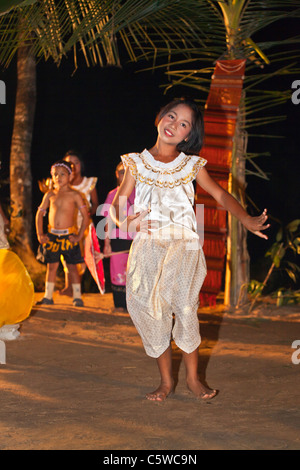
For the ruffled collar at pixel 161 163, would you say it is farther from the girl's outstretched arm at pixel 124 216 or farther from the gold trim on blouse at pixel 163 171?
the girl's outstretched arm at pixel 124 216

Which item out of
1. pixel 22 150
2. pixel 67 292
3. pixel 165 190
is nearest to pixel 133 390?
pixel 165 190

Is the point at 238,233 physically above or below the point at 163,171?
below

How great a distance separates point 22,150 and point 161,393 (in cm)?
550

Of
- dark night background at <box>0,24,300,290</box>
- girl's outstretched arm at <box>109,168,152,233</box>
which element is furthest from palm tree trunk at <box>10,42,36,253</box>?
girl's outstretched arm at <box>109,168,152,233</box>

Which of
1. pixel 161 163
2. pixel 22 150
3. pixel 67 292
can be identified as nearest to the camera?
pixel 161 163

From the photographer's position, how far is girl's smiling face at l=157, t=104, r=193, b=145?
3.92m

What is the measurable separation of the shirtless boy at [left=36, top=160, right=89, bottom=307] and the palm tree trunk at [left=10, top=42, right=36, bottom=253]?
1.37 m

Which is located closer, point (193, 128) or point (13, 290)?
point (193, 128)

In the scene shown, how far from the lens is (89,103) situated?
36.4ft

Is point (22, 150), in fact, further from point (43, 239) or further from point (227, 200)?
point (227, 200)

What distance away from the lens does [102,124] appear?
440 inches

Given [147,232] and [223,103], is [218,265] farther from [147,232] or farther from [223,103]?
[147,232]

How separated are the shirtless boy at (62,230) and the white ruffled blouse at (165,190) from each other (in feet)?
11.2
